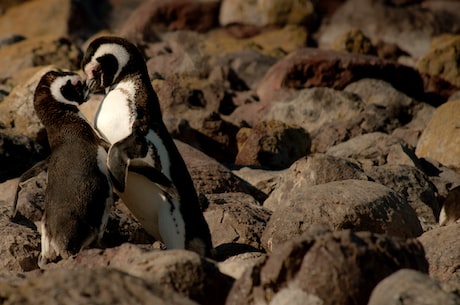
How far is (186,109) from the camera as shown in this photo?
13.5 metres

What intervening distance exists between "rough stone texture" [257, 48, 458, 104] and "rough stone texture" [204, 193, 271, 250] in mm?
6182

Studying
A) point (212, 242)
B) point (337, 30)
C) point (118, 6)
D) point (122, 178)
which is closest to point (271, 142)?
point (212, 242)

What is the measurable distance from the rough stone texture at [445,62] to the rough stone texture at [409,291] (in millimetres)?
11075

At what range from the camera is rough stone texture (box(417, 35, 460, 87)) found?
16500 mm

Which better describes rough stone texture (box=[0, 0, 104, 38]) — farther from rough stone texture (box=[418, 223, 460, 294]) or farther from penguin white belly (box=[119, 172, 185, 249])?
rough stone texture (box=[418, 223, 460, 294])

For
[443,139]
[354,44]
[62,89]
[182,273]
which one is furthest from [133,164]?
[354,44]

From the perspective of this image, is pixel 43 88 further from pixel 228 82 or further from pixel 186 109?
pixel 228 82

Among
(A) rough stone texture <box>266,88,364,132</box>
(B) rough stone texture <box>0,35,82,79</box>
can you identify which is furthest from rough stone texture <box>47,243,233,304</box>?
(B) rough stone texture <box>0,35,82,79</box>

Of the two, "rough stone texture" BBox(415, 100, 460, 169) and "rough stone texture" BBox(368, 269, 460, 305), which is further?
"rough stone texture" BBox(415, 100, 460, 169)

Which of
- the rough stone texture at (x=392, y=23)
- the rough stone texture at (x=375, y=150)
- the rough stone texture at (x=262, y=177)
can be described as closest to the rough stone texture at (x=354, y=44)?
the rough stone texture at (x=392, y=23)

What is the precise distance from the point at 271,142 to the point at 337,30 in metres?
8.76

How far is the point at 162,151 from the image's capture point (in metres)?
7.96

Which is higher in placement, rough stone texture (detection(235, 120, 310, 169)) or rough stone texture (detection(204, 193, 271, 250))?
rough stone texture (detection(204, 193, 271, 250))

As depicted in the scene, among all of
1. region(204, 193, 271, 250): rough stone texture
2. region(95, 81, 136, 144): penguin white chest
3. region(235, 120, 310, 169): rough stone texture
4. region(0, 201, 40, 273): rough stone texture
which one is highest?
region(95, 81, 136, 144): penguin white chest
